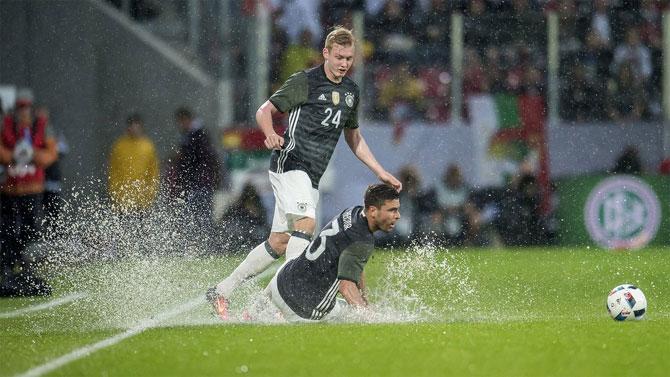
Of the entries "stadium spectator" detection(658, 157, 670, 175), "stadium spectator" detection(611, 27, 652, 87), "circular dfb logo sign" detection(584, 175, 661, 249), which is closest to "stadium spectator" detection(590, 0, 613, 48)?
"stadium spectator" detection(611, 27, 652, 87)

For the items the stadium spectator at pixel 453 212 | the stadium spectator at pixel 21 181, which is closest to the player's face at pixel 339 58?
the stadium spectator at pixel 21 181

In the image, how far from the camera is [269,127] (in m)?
10.4

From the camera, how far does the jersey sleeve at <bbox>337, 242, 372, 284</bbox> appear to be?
Answer: 920 cm

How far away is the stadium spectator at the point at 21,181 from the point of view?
1428 cm

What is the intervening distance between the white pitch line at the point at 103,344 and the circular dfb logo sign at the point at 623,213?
10288 millimetres

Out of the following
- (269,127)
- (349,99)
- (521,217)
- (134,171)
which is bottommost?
(521,217)

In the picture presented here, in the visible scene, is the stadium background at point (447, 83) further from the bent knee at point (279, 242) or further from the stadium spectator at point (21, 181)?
the bent knee at point (279, 242)

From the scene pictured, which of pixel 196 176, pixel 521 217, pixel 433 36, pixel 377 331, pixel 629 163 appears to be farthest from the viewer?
pixel 433 36

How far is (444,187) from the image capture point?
21.3 m

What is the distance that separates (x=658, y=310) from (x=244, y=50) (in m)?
11.1

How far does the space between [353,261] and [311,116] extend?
1.90 m

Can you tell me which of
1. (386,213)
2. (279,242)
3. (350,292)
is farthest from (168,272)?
(386,213)

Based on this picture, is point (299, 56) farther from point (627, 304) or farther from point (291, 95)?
point (627, 304)

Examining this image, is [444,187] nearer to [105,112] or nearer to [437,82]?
[437,82]
